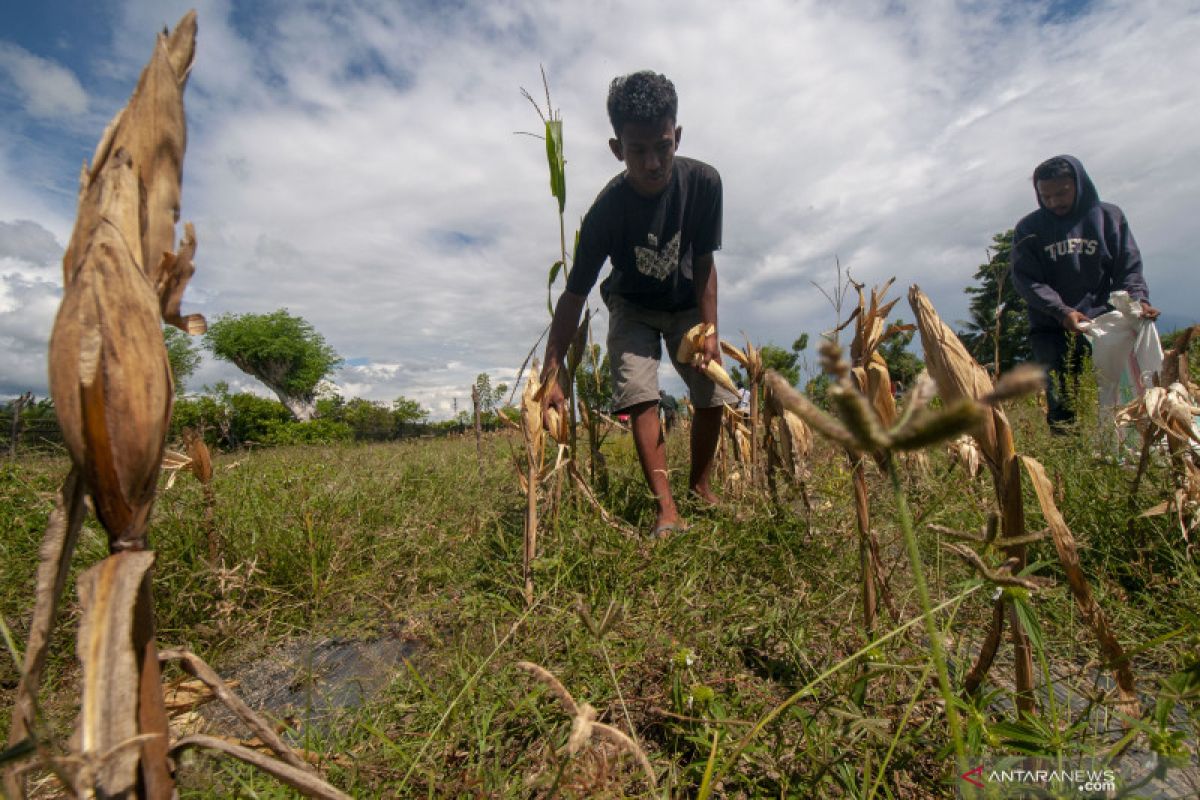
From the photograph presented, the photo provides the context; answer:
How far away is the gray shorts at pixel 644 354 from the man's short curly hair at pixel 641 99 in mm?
877

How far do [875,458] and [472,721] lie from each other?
979 mm

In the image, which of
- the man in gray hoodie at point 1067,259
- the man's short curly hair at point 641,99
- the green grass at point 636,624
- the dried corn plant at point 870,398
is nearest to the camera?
the green grass at point 636,624

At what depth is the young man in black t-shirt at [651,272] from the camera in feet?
7.82

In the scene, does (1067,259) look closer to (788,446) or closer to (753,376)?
(753,376)

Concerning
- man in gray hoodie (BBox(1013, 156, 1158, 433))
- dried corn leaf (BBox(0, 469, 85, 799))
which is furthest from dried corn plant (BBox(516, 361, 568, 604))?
man in gray hoodie (BBox(1013, 156, 1158, 433))

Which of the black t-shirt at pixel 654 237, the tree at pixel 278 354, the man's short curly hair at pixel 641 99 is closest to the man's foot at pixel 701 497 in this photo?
the black t-shirt at pixel 654 237

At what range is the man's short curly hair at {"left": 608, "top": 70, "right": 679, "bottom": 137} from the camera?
232cm

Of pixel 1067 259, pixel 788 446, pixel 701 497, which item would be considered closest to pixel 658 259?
pixel 701 497

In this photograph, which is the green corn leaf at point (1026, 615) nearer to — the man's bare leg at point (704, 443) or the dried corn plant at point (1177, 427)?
the dried corn plant at point (1177, 427)

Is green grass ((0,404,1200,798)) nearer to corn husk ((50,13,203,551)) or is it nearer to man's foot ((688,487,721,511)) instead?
man's foot ((688,487,721,511))

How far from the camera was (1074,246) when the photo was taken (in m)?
3.49

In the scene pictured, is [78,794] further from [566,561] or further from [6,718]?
[566,561]

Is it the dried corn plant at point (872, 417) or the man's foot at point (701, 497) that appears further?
the man's foot at point (701, 497)

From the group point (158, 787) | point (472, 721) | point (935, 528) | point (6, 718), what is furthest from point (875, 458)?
point (6, 718)
